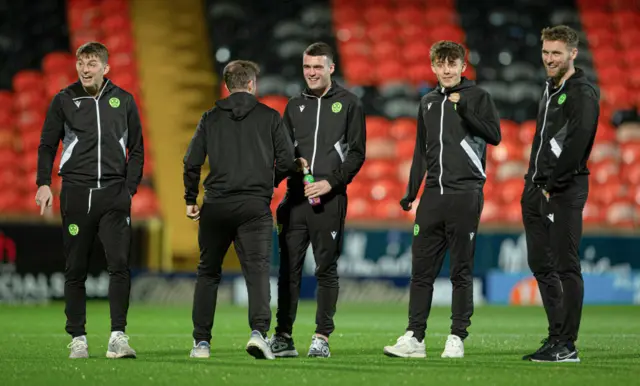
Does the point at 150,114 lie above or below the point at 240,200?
above

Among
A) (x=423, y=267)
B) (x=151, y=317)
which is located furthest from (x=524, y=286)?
(x=423, y=267)

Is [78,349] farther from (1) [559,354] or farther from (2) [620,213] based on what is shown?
(2) [620,213]

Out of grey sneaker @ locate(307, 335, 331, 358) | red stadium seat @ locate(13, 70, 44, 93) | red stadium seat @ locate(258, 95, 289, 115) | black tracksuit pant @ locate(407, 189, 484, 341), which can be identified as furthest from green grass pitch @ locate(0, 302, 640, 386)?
red stadium seat @ locate(13, 70, 44, 93)

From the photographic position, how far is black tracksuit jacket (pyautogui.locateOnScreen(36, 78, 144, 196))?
7305 millimetres

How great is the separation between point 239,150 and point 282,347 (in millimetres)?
1338

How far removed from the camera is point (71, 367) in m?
6.60

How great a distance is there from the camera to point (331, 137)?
7.56m

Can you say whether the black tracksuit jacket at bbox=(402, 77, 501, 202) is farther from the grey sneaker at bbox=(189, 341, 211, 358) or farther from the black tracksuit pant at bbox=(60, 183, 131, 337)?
the black tracksuit pant at bbox=(60, 183, 131, 337)

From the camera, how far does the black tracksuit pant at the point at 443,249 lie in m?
7.45

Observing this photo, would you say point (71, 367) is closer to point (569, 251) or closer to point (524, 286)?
point (569, 251)

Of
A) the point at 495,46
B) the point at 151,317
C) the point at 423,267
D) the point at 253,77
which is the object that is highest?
the point at 495,46

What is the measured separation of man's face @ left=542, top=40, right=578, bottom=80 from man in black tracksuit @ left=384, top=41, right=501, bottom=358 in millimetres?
469

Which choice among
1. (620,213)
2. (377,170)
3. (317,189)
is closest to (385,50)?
(377,170)

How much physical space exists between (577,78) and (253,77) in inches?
80.4
